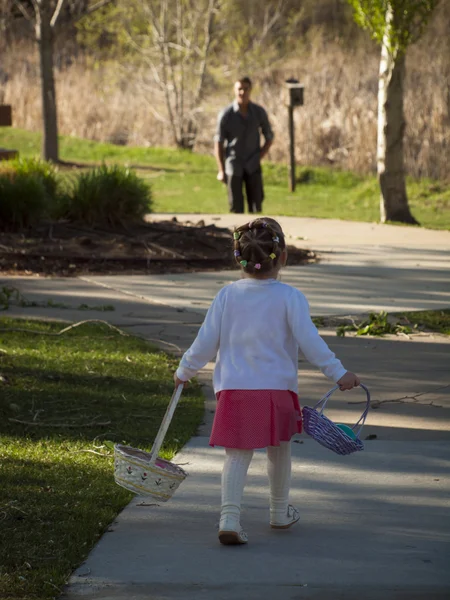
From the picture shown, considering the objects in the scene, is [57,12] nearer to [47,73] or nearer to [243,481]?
[47,73]

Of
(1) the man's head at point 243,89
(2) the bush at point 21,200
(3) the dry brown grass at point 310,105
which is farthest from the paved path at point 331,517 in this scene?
(3) the dry brown grass at point 310,105

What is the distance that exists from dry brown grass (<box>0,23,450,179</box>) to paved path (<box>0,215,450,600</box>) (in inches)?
503

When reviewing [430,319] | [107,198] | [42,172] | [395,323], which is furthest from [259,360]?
[42,172]

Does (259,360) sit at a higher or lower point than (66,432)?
higher

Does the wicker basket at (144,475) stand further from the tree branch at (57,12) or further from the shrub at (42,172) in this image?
the tree branch at (57,12)

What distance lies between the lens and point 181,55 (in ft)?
93.8

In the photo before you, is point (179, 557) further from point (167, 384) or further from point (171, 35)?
point (171, 35)

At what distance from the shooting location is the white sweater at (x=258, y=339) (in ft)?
12.9

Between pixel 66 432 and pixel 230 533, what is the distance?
171 centimetres

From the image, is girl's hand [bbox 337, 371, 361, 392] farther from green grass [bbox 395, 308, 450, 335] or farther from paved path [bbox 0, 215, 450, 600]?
green grass [bbox 395, 308, 450, 335]

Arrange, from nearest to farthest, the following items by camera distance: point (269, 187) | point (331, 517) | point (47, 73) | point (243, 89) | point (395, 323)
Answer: point (331, 517), point (395, 323), point (243, 89), point (269, 187), point (47, 73)

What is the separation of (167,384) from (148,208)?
6.08 meters

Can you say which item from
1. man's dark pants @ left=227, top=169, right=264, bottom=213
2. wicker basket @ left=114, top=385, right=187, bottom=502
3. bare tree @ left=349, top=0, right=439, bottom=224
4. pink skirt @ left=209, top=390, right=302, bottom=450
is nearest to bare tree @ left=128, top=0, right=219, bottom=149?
bare tree @ left=349, top=0, right=439, bottom=224

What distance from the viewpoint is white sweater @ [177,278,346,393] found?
394 centimetres
